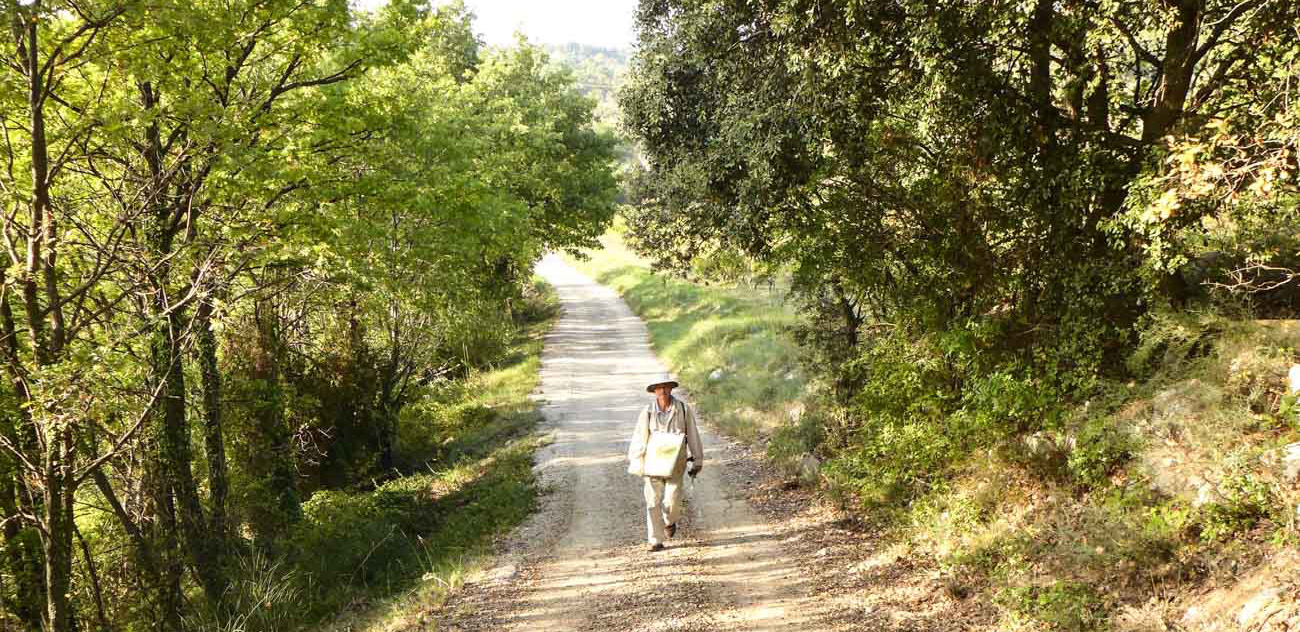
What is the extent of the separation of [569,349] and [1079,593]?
76.3ft

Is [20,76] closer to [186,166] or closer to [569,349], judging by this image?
[186,166]

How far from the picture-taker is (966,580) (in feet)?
22.6

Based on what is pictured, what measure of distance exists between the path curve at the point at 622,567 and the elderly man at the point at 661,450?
0.47 meters

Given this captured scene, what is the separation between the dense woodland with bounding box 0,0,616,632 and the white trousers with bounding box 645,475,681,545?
4526mm

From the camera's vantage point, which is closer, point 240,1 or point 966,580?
point 966,580

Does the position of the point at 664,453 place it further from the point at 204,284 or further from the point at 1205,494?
the point at 204,284

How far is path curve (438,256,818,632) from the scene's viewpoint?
22.9 feet

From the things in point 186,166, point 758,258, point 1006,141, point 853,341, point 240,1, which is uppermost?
point 240,1

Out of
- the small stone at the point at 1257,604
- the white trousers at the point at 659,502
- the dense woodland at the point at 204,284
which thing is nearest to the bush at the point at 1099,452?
the small stone at the point at 1257,604

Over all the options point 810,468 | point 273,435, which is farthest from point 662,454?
point 273,435

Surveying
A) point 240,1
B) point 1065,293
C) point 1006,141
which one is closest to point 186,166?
point 240,1

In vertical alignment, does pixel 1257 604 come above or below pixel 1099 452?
below

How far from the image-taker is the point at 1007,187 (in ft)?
26.0

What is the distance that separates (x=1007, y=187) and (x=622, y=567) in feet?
18.5
